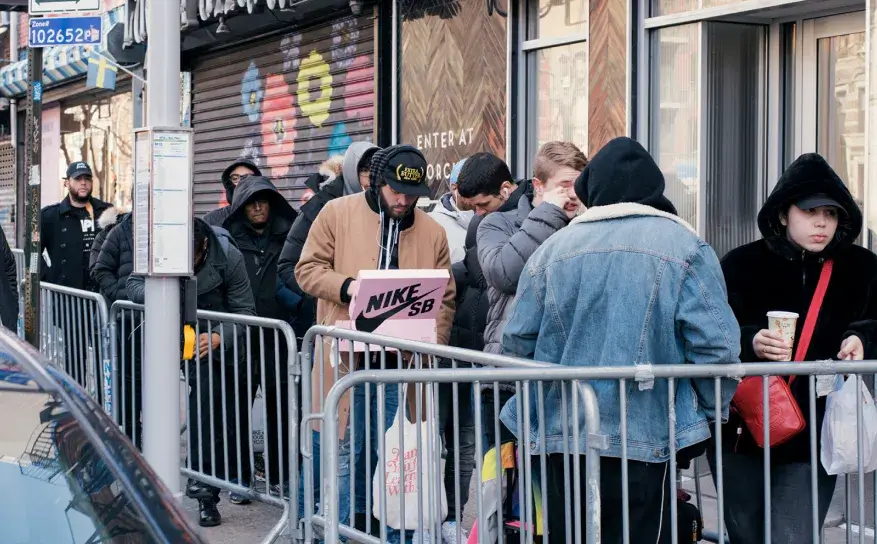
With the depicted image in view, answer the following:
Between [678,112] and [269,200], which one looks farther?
[678,112]

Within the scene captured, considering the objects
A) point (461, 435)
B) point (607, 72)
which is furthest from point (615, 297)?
point (607, 72)

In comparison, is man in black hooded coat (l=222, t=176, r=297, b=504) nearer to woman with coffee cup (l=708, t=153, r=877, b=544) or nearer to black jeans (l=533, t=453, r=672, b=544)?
woman with coffee cup (l=708, t=153, r=877, b=544)

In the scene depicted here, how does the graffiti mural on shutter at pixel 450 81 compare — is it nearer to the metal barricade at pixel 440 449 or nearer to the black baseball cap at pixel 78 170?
the black baseball cap at pixel 78 170

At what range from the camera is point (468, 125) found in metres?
10.5

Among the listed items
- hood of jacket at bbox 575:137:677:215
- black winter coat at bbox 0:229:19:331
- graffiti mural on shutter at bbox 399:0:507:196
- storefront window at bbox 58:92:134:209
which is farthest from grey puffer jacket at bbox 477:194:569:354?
storefront window at bbox 58:92:134:209

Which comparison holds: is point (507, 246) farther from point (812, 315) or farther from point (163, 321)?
point (163, 321)

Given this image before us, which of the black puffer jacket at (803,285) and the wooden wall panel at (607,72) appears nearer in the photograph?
the black puffer jacket at (803,285)

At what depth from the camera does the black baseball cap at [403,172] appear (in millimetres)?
5961

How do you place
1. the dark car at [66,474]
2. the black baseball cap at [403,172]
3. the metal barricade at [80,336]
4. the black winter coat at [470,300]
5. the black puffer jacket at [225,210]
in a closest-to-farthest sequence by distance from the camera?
the dark car at [66,474], the black baseball cap at [403,172], the black winter coat at [470,300], the metal barricade at [80,336], the black puffer jacket at [225,210]

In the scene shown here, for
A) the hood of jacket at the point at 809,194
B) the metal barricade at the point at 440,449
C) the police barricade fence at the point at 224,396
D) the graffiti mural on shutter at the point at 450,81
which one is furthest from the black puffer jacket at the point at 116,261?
the hood of jacket at the point at 809,194

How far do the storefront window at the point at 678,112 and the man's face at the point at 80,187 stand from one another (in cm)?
489

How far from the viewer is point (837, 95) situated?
24.5 feet

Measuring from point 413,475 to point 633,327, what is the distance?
51.2 inches

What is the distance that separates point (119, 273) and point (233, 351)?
1.13 metres
